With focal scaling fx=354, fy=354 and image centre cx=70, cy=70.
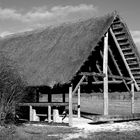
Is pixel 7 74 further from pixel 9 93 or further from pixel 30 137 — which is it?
pixel 30 137

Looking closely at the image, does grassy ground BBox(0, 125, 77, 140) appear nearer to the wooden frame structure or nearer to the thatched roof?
the thatched roof

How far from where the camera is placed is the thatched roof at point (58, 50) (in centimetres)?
1659

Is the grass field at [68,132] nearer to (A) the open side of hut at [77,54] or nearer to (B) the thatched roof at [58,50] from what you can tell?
(A) the open side of hut at [77,54]

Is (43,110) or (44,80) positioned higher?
(44,80)

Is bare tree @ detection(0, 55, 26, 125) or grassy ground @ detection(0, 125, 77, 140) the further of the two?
bare tree @ detection(0, 55, 26, 125)

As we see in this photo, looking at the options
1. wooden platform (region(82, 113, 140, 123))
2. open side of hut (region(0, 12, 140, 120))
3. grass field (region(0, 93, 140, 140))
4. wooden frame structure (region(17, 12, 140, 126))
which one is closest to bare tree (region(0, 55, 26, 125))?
grass field (region(0, 93, 140, 140))

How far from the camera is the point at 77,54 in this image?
1700 centimetres

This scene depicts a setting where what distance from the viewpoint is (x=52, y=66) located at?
17.6 m

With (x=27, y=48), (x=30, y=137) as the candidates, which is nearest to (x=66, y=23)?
(x=27, y=48)

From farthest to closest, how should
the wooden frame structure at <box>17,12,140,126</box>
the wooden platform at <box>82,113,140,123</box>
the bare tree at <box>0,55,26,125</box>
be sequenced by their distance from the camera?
the wooden frame structure at <box>17,12,140,126</box> < the wooden platform at <box>82,113,140,123</box> < the bare tree at <box>0,55,26,125</box>

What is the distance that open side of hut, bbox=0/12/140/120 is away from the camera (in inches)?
660

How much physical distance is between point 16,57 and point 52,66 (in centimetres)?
390

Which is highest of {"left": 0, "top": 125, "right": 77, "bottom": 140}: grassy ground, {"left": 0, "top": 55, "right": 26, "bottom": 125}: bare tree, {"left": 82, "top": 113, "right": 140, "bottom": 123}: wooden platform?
{"left": 0, "top": 55, "right": 26, "bottom": 125}: bare tree

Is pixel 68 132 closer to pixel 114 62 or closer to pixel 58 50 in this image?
pixel 58 50
